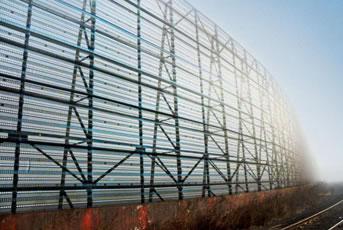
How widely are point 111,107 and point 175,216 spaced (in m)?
4.07

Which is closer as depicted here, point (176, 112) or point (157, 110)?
point (157, 110)

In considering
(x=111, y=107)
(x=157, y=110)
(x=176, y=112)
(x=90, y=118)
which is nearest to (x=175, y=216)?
(x=157, y=110)

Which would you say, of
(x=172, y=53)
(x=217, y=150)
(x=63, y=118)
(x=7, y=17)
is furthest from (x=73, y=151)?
(x=217, y=150)

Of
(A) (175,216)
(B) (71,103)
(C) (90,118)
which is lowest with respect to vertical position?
(A) (175,216)

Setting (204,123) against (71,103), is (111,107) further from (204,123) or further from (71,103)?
(204,123)

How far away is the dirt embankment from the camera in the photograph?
6.76 meters

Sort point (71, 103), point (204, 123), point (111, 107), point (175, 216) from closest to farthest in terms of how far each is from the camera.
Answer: point (71, 103) < point (111, 107) < point (175, 216) < point (204, 123)

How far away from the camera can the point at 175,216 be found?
1036cm

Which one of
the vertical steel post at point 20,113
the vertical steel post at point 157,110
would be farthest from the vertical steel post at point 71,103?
the vertical steel post at point 157,110

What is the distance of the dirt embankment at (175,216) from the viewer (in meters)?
6.76

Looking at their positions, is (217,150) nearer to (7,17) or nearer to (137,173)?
(137,173)

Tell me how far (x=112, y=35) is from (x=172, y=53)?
3525 mm

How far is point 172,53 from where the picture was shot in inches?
517

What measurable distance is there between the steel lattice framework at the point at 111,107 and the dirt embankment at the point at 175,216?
484 millimetres
